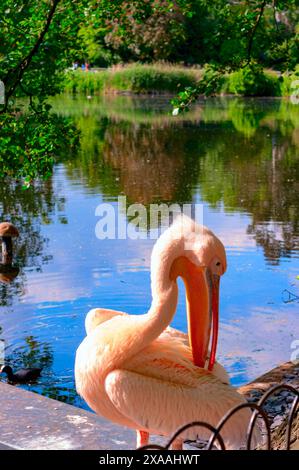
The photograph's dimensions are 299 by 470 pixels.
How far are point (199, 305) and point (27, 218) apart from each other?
10.4 meters

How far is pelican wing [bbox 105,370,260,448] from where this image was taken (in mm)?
3645

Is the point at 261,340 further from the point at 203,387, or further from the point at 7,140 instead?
the point at 203,387

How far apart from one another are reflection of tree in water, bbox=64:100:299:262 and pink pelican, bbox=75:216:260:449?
7.32 m

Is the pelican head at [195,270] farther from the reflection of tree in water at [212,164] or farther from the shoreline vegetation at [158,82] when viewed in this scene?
the shoreline vegetation at [158,82]

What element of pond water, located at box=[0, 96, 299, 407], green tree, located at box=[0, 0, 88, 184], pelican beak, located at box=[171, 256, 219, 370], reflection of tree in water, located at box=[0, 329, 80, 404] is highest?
green tree, located at box=[0, 0, 88, 184]

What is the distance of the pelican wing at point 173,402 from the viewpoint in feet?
12.0

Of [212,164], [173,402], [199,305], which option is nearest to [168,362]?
[173,402]

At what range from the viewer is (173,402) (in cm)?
370

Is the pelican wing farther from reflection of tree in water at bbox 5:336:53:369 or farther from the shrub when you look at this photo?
the shrub

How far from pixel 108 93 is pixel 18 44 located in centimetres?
3653

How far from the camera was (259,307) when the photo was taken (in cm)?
923

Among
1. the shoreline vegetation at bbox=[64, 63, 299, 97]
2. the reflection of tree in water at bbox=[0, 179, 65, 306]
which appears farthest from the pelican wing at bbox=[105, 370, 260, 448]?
the shoreline vegetation at bbox=[64, 63, 299, 97]

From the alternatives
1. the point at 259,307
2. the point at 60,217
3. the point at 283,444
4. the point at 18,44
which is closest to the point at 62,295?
the point at 259,307

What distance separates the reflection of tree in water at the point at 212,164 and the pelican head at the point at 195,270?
7292 millimetres
